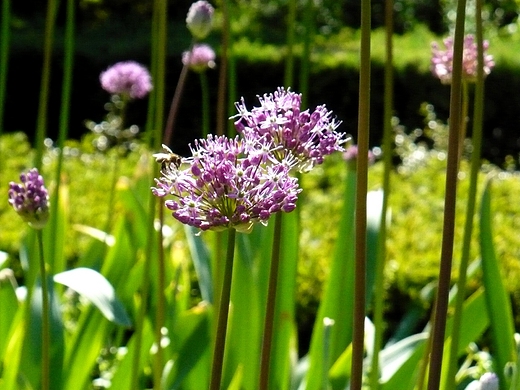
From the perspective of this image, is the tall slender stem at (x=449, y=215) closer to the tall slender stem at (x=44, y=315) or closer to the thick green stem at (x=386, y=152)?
the thick green stem at (x=386, y=152)

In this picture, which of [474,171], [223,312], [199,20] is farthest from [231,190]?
[199,20]

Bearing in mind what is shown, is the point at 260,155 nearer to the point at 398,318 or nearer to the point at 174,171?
the point at 174,171

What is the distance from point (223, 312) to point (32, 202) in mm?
542

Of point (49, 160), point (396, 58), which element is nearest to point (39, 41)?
point (396, 58)

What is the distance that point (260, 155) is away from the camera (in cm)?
91

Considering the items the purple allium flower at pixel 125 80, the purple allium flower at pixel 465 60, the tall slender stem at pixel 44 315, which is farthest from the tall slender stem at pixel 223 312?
the purple allium flower at pixel 125 80

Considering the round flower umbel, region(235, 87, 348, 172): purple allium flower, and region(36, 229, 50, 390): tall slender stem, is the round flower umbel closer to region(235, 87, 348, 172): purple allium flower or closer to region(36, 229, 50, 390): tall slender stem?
region(235, 87, 348, 172): purple allium flower

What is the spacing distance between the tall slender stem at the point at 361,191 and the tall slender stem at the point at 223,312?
0.52ft

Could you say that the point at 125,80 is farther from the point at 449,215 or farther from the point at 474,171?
the point at 449,215

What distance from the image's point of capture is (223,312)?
35.4 inches

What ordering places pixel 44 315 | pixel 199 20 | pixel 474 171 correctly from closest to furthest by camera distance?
pixel 474 171 → pixel 44 315 → pixel 199 20

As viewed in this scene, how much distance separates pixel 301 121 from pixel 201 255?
1347 millimetres

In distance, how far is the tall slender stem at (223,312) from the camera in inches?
34.6

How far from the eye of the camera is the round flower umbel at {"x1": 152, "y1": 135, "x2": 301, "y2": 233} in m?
0.89
